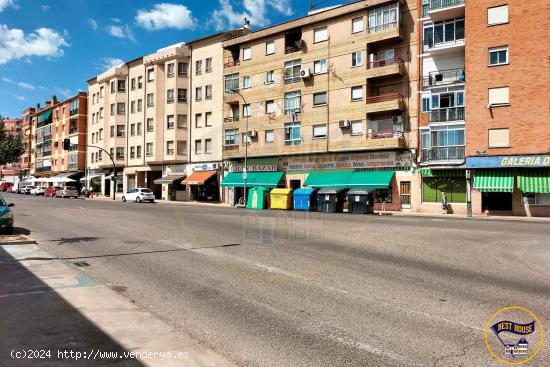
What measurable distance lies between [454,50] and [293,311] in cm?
3073

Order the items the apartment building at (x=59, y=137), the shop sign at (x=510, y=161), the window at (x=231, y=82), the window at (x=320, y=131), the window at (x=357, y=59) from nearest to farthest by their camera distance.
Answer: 1. the shop sign at (x=510, y=161)
2. the window at (x=357, y=59)
3. the window at (x=320, y=131)
4. the window at (x=231, y=82)
5. the apartment building at (x=59, y=137)

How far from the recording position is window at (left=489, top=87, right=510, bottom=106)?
92.5 feet

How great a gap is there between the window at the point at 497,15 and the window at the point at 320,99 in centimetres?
1352

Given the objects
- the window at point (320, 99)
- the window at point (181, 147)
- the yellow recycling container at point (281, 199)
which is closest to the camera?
the yellow recycling container at point (281, 199)

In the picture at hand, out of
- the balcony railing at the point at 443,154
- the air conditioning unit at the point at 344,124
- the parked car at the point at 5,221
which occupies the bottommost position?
the parked car at the point at 5,221

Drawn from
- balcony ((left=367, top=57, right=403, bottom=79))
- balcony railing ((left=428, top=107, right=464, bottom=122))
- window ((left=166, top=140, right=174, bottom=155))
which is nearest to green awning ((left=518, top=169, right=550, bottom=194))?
balcony railing ((left=428, top=107, right=464, bottom=122))

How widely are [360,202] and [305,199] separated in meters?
4.21

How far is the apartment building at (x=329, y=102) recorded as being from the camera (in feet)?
106

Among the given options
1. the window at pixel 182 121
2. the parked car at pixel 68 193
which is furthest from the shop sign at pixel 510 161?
the parked car at pixel 68 193

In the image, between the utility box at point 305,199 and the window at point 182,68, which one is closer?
the utility box at point 305,199

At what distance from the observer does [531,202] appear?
89.7 feet

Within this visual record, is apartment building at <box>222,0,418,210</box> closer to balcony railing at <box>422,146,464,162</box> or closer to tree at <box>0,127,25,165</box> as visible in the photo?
balcony railing at <box>422,146,464,162</box>

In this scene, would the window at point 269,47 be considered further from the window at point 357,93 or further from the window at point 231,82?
the window at point 357,93

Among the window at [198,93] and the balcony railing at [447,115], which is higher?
the window at [198,93]
